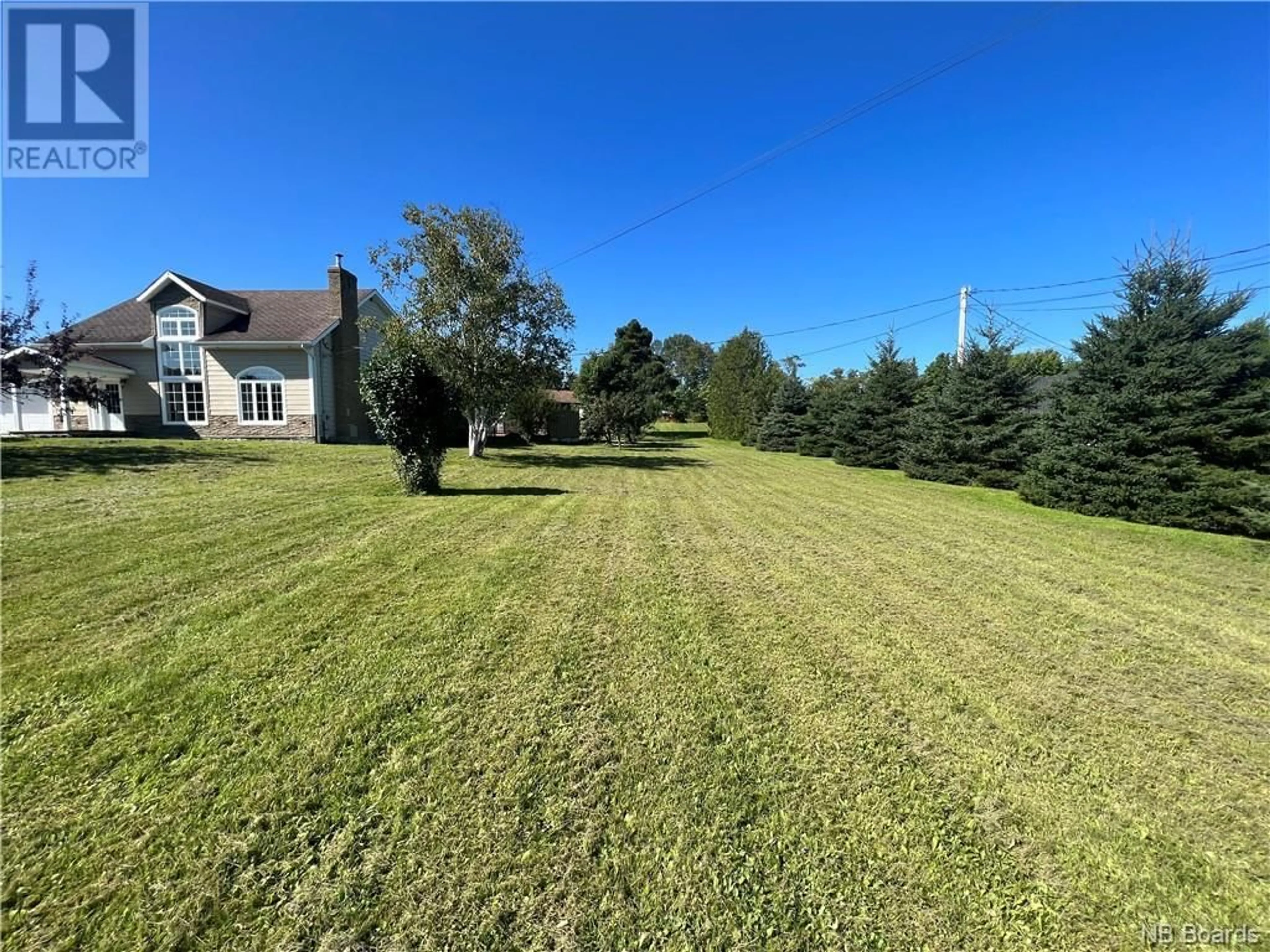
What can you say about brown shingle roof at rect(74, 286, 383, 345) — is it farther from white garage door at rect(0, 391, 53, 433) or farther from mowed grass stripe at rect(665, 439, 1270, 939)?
mowed grass stripe at rect(665, 439, 1270, 939)

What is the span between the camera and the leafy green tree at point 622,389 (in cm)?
2612

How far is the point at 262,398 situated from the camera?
64.5ft

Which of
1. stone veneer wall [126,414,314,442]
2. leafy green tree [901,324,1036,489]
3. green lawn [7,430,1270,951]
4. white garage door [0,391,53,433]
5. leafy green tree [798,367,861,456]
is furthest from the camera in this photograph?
leafy green tree [798,367,861,456]

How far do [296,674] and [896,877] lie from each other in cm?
317

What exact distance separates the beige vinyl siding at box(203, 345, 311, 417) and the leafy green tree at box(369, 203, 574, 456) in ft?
A: 21.6

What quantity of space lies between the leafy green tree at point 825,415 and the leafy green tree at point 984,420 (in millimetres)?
5722

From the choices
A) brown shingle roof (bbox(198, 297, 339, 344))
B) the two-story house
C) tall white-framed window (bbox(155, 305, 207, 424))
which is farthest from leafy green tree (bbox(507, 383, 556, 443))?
tall white-framed window (bbox(155, 305, 207, 424))

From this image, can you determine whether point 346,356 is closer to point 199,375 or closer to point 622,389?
point 199,375

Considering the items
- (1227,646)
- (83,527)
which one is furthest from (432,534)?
(1227,646)

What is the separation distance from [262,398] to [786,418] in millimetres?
22534

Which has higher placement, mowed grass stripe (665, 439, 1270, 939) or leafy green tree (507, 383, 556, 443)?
leafy green tree (507, 383, 556, 443)

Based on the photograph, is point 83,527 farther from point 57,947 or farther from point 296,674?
point 57,947

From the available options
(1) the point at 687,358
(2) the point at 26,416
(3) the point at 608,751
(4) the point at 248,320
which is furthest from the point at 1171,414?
(1) the point at 687,358

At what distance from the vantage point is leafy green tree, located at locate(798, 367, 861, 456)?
21688 mm
